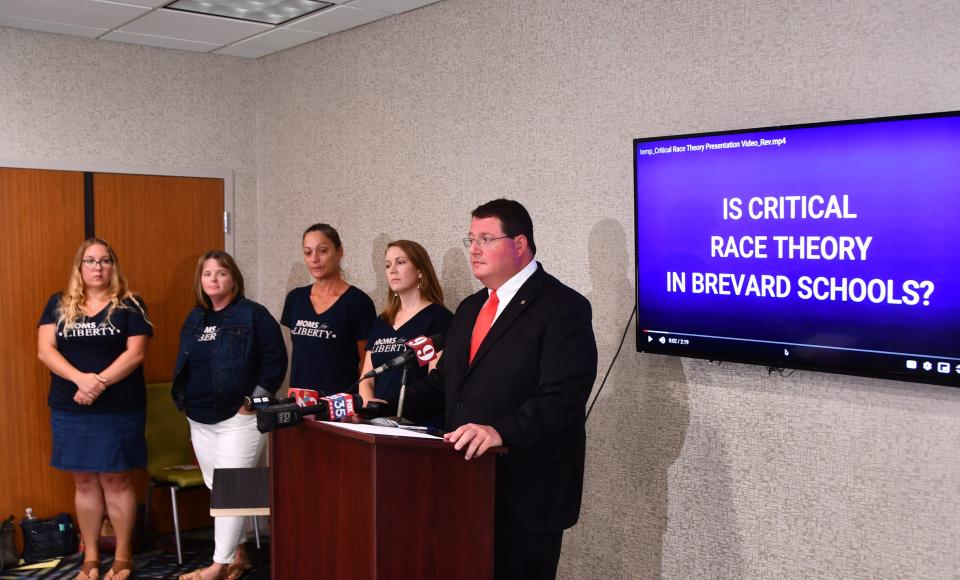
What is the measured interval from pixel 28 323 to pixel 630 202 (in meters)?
3.46

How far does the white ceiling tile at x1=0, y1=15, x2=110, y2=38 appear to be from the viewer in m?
5.00

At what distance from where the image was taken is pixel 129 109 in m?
5.57

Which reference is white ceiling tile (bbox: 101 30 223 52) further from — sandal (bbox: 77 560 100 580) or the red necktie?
the red necktie

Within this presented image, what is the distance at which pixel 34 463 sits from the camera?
525 centimetres

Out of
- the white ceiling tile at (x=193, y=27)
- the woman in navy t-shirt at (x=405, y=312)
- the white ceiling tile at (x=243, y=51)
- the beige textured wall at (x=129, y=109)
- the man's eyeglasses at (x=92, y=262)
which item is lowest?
the woman in navy t-shirt at (x=405, y=312)

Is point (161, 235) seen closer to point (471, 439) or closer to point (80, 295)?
point (80, 295)

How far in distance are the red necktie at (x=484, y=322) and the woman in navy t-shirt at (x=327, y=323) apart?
74.6 inches

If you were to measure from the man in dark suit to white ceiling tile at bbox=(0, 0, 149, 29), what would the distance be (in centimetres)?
283

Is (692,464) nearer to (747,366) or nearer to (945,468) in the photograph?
(747,366)

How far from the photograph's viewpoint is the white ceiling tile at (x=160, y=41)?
17.5 ft

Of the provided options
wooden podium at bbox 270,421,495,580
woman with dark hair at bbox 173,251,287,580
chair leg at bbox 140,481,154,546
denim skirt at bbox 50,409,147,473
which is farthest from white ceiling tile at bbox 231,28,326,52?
wooden podium at bbox 270,421,495,580

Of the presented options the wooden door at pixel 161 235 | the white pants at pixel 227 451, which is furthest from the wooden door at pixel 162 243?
the white pants at pixel 227 451

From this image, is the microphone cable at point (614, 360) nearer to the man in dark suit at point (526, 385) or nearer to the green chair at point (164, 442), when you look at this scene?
the man in dark suit at point (526, 385)

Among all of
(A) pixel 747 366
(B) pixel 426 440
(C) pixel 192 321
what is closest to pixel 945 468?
(A) pixel 747 366
